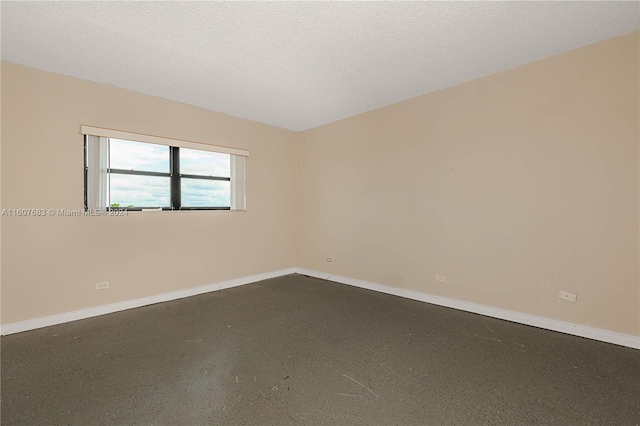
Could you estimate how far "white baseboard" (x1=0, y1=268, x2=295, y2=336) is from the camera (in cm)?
273

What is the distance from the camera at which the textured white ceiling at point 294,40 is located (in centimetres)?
205

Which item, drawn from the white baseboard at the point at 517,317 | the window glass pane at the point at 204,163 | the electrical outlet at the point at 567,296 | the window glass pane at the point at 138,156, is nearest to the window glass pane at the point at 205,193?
the window glass pane at the point at 204,163

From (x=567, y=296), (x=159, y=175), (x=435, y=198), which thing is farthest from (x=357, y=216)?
(x=159, y=175)

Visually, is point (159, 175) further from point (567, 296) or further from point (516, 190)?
point (567, 296)

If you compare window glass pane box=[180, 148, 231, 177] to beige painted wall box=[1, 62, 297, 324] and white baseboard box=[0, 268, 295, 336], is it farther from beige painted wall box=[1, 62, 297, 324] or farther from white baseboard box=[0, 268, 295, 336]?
white baseboard box=[0, 268, 295, 336]

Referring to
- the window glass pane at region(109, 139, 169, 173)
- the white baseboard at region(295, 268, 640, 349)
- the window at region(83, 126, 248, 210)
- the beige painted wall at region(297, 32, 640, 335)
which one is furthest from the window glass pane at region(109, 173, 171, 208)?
the white baseboard at region(295, 268, 640, 349)

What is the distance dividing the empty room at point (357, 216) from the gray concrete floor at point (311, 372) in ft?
0.06

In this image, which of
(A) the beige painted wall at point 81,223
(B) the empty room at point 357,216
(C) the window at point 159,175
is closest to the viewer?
(B) the empty room at point 357,216

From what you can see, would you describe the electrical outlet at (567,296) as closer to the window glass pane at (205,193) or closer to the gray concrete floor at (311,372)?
the gray concrete floor at (311,372)

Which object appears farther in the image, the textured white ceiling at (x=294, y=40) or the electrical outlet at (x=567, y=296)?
the electrical outlet at (x=567, y=296)

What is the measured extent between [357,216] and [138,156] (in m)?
3.19

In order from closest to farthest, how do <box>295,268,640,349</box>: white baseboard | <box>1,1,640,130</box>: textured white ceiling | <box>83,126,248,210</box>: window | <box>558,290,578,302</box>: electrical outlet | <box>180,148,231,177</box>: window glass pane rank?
<box>1,1,640,130</box>: textured white ceiling, <box>295,268,640,349</box>: white baseboard, <box>558,290,578,302</box>: electrical outlet, <box>83,126,248,210</box>: window, <box>180,148,231,177</box>: window glass pane

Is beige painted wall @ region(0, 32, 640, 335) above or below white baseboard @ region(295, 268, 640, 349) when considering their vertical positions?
above

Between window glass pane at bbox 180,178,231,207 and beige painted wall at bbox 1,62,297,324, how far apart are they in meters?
0.19
